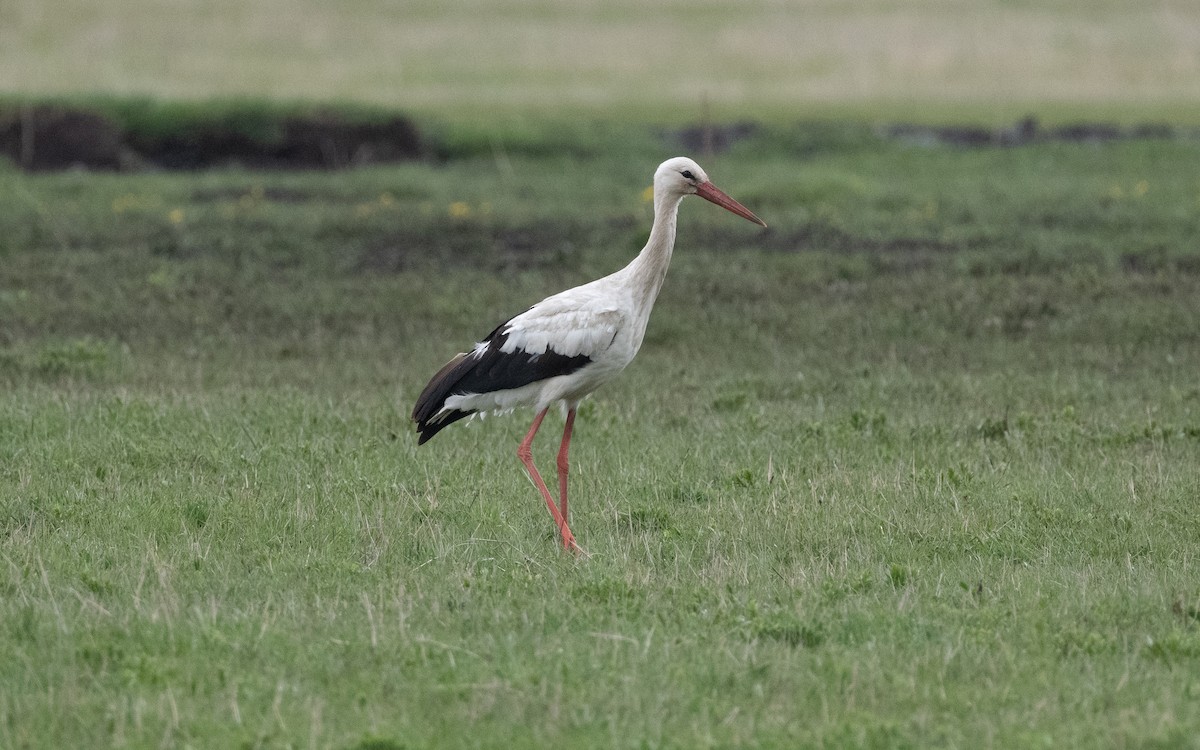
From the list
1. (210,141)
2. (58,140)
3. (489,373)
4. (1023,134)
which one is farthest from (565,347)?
(1023,134)

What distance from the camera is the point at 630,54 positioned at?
4481 centimetres

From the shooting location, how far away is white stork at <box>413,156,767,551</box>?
8102mm

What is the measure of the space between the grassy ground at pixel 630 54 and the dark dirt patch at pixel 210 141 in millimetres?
4122

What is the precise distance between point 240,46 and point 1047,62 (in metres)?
22.0

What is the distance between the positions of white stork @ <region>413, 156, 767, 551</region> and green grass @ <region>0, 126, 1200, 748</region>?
45cm

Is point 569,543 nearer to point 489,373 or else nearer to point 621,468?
point 489,373

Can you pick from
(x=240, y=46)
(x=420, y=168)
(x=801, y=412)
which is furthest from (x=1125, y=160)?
(x=240, y=46)

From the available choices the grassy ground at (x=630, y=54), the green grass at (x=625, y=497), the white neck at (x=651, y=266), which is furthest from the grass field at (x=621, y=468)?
the grassy ground at (x=630, y=54)

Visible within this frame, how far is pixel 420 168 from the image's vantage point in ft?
86.0

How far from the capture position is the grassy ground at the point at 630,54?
3747 cm

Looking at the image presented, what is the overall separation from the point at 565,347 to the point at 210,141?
22.4m

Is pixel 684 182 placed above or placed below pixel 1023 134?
below

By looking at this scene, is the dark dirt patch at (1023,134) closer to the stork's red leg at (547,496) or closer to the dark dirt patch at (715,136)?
the dark dirt patch at (715,136)

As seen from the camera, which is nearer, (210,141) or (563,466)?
(563,466)
